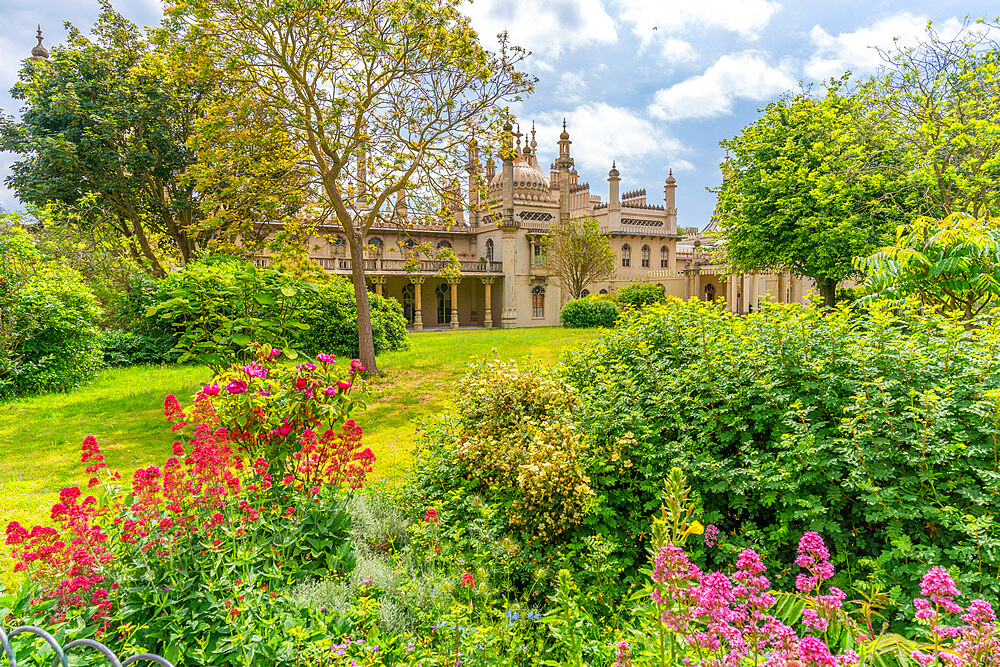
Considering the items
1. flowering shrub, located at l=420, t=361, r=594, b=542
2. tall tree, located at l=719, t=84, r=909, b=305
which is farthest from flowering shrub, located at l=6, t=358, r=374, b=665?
tall tree, located at l=719, t=84, r=909, b=305

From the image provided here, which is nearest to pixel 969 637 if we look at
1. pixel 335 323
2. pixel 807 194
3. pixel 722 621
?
pixel 722 621

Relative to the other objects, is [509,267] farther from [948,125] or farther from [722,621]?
[722,621]

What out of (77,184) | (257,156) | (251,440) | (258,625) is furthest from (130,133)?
(258,625)

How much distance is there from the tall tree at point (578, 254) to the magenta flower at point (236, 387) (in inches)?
1189

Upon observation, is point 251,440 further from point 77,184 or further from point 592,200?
point 592,200

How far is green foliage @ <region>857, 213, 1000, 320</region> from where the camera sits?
16.1ft

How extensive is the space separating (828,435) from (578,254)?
30187 millimetres

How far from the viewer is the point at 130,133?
18.6 metres

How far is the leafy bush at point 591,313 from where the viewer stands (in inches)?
1038

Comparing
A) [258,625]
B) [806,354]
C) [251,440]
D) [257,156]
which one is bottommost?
[258,625]

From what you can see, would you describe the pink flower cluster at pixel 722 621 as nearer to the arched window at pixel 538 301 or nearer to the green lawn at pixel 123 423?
the green lawn at pixel 123 423

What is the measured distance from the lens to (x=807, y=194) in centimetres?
1847

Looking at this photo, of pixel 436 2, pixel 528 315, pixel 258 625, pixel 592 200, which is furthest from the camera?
pixel 592 200

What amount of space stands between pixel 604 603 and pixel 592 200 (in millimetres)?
40966
